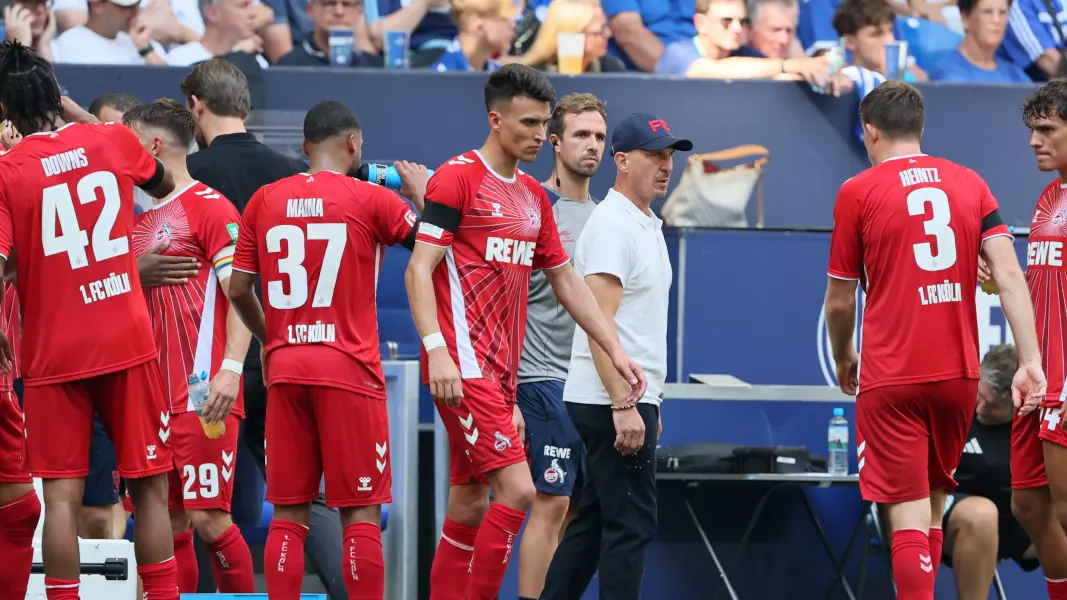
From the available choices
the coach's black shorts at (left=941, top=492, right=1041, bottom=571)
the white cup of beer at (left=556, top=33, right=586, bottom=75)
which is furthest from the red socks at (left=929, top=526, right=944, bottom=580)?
the white cup of beer at (left=556, top=33, right=586, bottom=75)

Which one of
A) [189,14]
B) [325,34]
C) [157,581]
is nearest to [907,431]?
[157,581]

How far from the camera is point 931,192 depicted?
5.00m

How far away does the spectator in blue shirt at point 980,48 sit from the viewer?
9.12 metres

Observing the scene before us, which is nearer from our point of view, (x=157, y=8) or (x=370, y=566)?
(x=370, y=566)

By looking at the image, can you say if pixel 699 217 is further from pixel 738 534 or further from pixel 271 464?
pixel 271 464

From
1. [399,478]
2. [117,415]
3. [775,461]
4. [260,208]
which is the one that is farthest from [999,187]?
[117,415]

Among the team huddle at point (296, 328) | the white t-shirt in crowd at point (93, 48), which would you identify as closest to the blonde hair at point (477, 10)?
the white t-shirt in crowd at point (93, 48)

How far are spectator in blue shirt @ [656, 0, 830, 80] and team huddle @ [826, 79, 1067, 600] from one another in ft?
10.5

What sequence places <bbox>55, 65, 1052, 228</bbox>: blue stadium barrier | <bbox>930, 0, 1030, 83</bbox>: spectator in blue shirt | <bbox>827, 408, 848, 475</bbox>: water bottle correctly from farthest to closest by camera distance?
1. <bbox>930, 0, 1030, 83</bbox>: spectator in blue shirt
2. <bbox>55, 65, 1052, 228</bbox>: blue stadium barrier
3. <bbox>827, 408, 848, 475</bbox>: water bottle

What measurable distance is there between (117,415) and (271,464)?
22.7 inches

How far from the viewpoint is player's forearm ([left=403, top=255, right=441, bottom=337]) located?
185 inches

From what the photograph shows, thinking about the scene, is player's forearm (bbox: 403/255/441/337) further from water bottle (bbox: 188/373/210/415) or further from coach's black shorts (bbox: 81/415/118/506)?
coach's black shorts (bbox: 81/415/118/506)

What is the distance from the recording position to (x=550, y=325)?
6.10 metres

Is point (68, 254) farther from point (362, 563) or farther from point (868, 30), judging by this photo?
point (868, 30)
